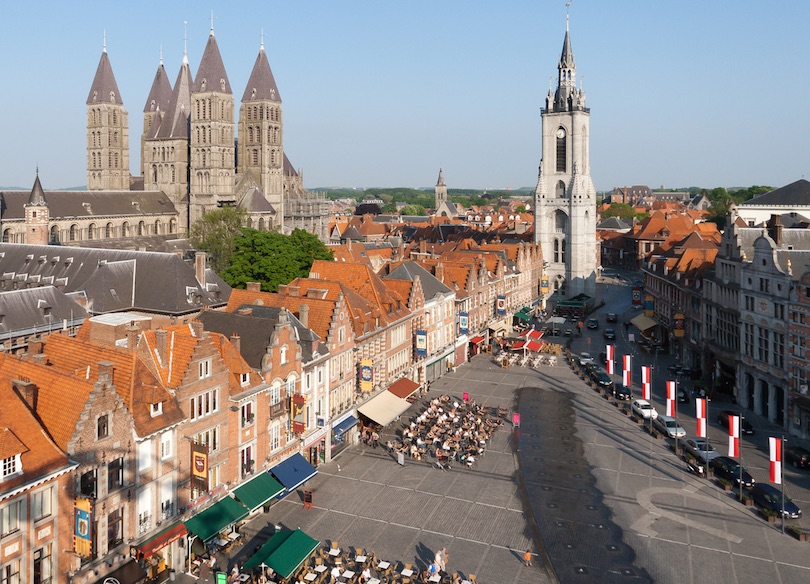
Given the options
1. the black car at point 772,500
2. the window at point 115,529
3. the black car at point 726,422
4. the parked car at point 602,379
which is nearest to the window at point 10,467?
the window at point 115,529

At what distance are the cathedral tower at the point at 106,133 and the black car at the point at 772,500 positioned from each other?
426ft

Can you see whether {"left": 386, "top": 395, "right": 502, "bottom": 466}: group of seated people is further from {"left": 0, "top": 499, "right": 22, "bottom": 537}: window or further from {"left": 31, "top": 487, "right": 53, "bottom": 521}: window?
{"left": 0, "top": 499, "right": 22, "bottom": 537}: window

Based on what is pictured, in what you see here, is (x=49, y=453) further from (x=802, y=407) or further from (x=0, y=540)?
(x=802, y=407)

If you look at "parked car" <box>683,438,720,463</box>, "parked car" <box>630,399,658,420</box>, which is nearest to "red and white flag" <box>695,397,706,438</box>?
"parked car" <box>683,438,720,463</box>

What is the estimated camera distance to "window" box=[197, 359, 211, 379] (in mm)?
35344

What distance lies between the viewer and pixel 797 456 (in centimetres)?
4697

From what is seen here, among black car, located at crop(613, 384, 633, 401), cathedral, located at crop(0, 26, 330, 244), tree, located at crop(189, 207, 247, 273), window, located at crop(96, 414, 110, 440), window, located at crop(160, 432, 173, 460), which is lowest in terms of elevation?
black car, located at crop(613, 384, 633, 401)

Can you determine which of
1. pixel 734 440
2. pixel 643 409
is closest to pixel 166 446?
pixel 734 440

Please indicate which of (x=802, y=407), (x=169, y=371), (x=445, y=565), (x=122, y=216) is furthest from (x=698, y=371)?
(x=122, y=216)

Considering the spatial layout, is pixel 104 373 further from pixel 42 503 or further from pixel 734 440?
pixel 734 440

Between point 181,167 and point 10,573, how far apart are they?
117246mm

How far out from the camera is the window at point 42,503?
88.2 feet

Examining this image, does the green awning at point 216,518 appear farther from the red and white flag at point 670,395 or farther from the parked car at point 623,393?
the parked car at point 623,393

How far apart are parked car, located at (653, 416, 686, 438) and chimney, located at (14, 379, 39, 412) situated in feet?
131
